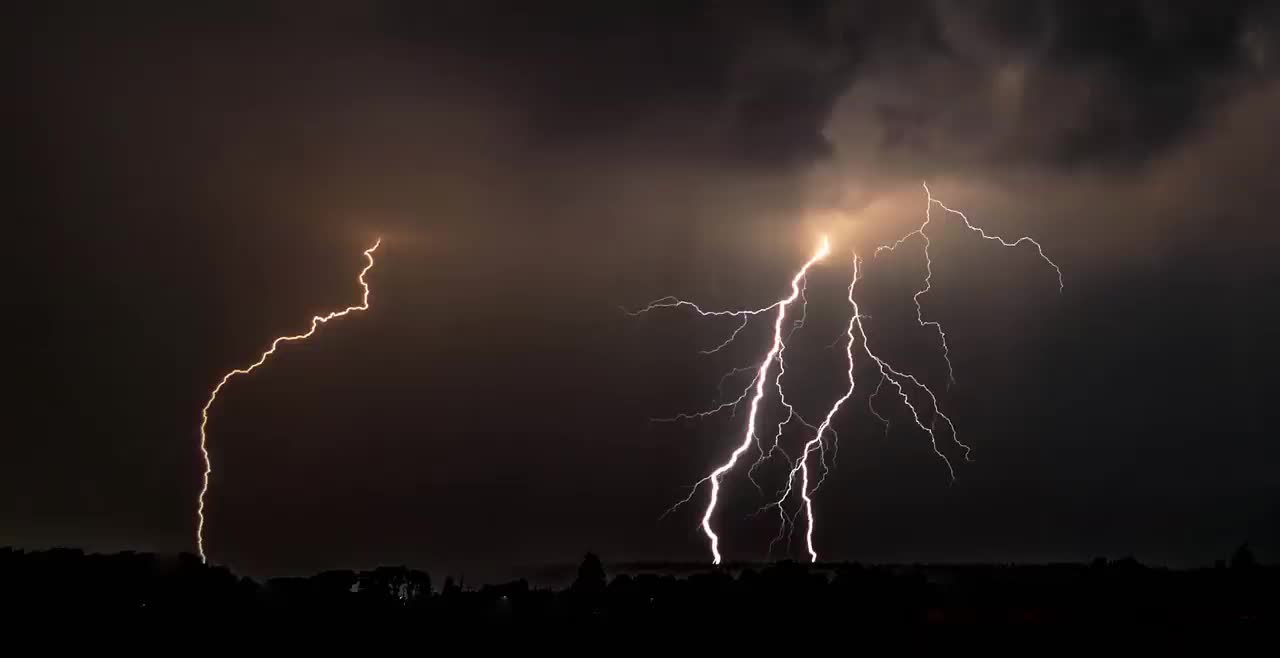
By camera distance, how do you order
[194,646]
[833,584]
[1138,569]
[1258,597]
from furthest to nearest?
[1138,569]
[833,584]
[1258,597]
[194,646]

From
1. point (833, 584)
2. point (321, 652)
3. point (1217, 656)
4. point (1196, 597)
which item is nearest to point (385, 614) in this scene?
point (321, 652)

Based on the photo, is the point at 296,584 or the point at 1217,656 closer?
the point at 1217,656

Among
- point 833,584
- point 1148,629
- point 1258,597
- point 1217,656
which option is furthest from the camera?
point 833,584

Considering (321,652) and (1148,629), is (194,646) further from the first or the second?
(1148,629)

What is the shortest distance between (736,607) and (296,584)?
A: 17.7m

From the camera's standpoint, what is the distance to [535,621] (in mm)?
33312

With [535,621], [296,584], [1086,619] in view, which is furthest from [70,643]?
[1086,619]

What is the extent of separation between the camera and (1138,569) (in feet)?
136

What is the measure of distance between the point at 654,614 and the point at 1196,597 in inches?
704

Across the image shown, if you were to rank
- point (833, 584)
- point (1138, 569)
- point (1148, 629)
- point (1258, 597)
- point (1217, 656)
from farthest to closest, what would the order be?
point (1138, 569), point (833, 584), point (1258, 597), point (1148, 629), point (1217, 656)

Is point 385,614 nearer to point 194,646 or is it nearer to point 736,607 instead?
point 194,646

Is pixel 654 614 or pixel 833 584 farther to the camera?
pixel 833 584

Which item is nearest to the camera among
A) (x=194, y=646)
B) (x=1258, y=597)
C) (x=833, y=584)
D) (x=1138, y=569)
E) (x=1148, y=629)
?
(x=1148, y=629)

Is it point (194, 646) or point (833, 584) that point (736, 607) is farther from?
point (194, 646)
